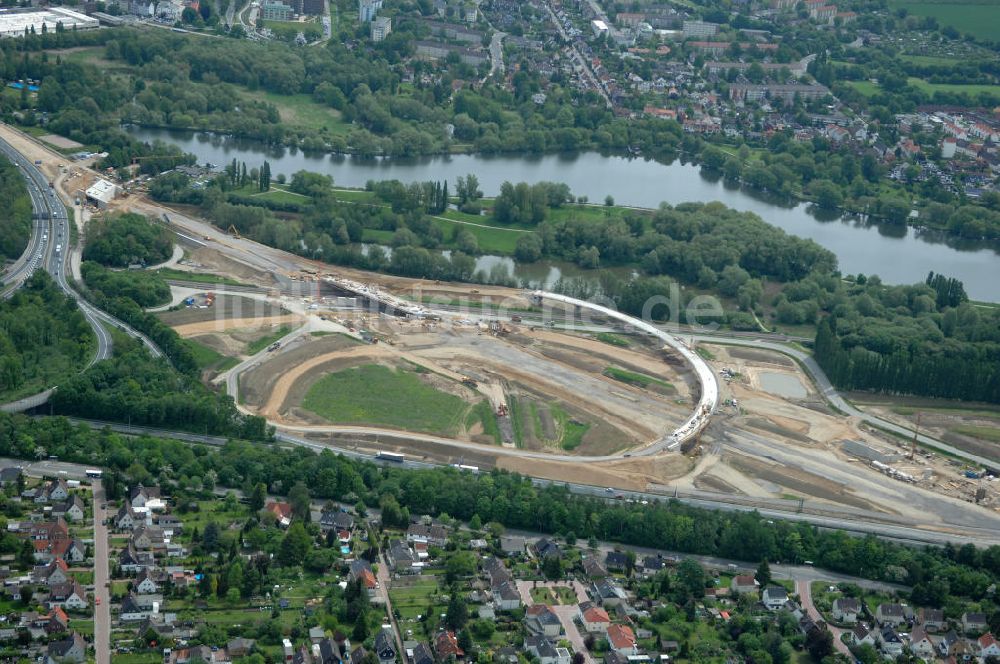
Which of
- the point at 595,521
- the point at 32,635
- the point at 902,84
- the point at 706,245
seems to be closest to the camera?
the point at 32,635

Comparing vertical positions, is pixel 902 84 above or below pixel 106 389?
above

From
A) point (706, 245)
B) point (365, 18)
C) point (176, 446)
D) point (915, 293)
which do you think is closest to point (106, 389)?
point (176, 446)

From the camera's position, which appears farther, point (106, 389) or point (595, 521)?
point (106, 389)

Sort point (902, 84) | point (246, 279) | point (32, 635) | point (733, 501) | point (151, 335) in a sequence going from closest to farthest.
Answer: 1. point (32, 635)
2. point (733, 501)
3. point (151, 335)
4. point (246, 279)
5. point (902, 84)

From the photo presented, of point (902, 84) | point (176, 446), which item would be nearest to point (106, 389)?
point (176, 446)

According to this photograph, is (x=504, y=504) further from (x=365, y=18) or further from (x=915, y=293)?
(x=365, y=18)

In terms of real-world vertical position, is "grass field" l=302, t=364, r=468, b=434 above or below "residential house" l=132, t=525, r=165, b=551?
below

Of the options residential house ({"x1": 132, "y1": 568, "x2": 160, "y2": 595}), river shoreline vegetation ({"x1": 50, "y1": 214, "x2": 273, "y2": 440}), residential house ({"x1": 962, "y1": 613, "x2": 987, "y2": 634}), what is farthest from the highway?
residential house ({"x1": 962, "y1": 613, "x2": 987, "y2": 634})

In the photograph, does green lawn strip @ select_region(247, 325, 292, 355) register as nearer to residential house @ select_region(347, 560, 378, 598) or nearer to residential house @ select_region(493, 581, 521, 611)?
residential house @ select_region(347, 560, 378, 598)

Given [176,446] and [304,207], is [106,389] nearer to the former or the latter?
[176,446]
